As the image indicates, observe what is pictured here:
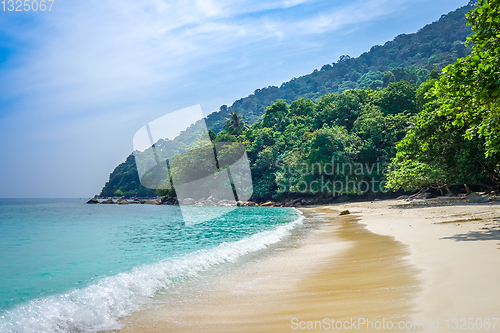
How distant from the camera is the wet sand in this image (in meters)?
3.49

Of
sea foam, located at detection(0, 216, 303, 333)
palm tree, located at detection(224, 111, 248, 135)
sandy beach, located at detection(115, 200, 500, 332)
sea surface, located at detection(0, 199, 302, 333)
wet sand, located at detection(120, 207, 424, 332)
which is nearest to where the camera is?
sandy beach, located at detection(115, 200, 500, 332)

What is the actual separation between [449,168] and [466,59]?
13.3 meters

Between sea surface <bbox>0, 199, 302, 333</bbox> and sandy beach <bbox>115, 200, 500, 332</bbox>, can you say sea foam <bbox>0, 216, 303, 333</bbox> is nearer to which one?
sea surface <bbox>0, 199, 302, 333</bbox>

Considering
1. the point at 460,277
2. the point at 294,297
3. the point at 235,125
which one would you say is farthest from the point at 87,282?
the point at 235,125

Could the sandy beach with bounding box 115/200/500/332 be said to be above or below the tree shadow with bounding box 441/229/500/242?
above

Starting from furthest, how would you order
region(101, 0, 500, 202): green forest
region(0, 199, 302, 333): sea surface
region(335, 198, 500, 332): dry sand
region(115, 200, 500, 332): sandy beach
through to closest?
region(101, 0, 500, 202): green forest
region(0, 199, 302, 333): sea surface
region(115, 200, 500, 332): sandy beach
region(335, 198, 500, 332): dry sand

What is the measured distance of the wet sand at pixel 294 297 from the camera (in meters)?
3.49

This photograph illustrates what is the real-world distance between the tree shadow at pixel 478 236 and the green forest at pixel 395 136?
2040 millimetres

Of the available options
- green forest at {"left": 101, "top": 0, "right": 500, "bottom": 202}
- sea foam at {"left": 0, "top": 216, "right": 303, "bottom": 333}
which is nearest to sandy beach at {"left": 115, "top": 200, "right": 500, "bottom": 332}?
sea foam at {"left": 0, "top": 216, "right": 303, "bottom": 333}

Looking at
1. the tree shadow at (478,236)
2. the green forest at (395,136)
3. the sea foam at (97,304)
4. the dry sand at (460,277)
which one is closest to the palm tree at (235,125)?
the green forest at (395,136)

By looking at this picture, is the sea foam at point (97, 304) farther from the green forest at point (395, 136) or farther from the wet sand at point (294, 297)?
the green forest at point (395, 136)

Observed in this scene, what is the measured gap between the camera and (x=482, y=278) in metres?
3.84

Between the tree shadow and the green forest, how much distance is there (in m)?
2.04

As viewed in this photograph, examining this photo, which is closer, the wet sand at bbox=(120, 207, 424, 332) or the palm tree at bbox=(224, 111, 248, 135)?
the wet sand at bbox=(120, 207, 424, 332)
